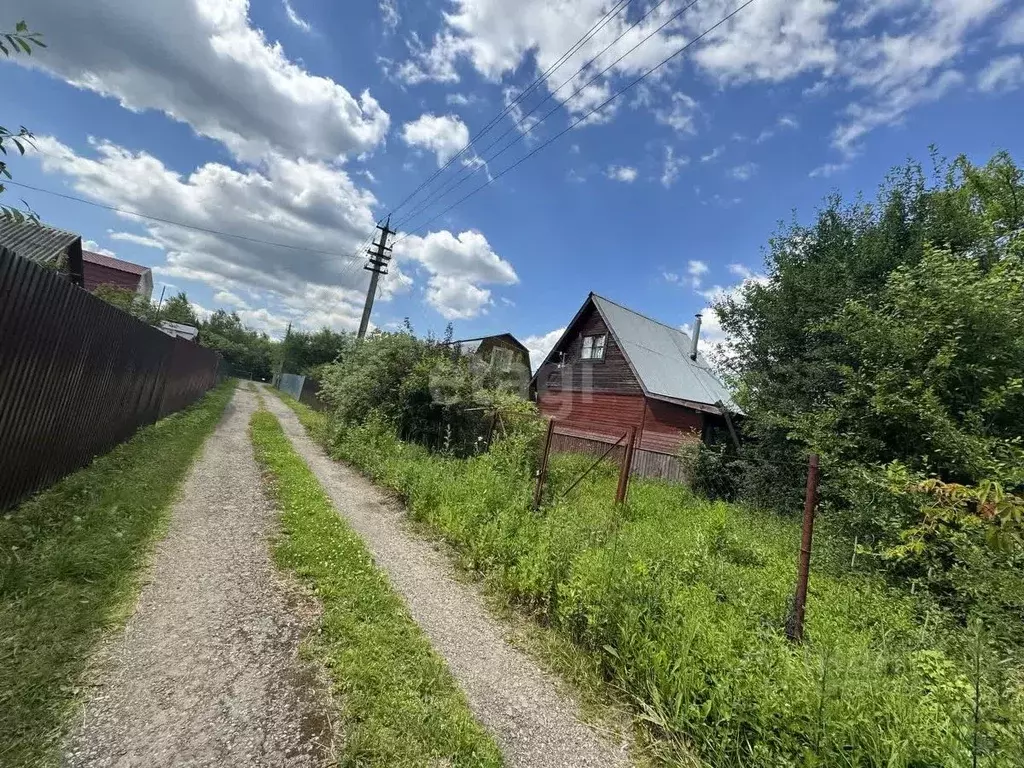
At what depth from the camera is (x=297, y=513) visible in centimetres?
544

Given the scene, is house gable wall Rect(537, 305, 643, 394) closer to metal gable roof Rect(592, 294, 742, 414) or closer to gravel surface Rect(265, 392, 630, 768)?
metal gable roof Rect(592, 294, 742, 414)

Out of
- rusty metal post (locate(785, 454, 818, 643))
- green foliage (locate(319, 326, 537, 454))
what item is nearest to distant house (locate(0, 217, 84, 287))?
green foliage (locate(319, 326, 537, 454))

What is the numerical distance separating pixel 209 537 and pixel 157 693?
2373mm

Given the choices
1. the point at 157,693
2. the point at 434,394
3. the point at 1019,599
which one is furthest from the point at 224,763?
the point at 434,394

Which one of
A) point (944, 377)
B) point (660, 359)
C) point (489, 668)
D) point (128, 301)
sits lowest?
point (489, 668)

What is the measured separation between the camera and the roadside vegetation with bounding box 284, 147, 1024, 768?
8.05 feet

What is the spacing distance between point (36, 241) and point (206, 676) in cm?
1655

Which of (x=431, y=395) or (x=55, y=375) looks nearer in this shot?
(x=55, y=375)

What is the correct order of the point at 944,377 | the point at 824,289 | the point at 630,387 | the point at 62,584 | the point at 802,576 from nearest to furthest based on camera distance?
the point at 62,584 → the point at 802,576 → the point at 944,377 → the point at 824,289 → the point at 630,387

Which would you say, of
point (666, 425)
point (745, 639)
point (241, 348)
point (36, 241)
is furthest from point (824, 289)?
point (241, 348)

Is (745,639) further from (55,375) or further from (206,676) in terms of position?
(55,375)

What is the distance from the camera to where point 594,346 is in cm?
1791

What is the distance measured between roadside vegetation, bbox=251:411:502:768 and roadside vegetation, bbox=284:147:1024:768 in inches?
46.3

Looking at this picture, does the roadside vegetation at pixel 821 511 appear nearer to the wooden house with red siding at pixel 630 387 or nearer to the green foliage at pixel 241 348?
the wooden house with red siding at pixel 630 387
